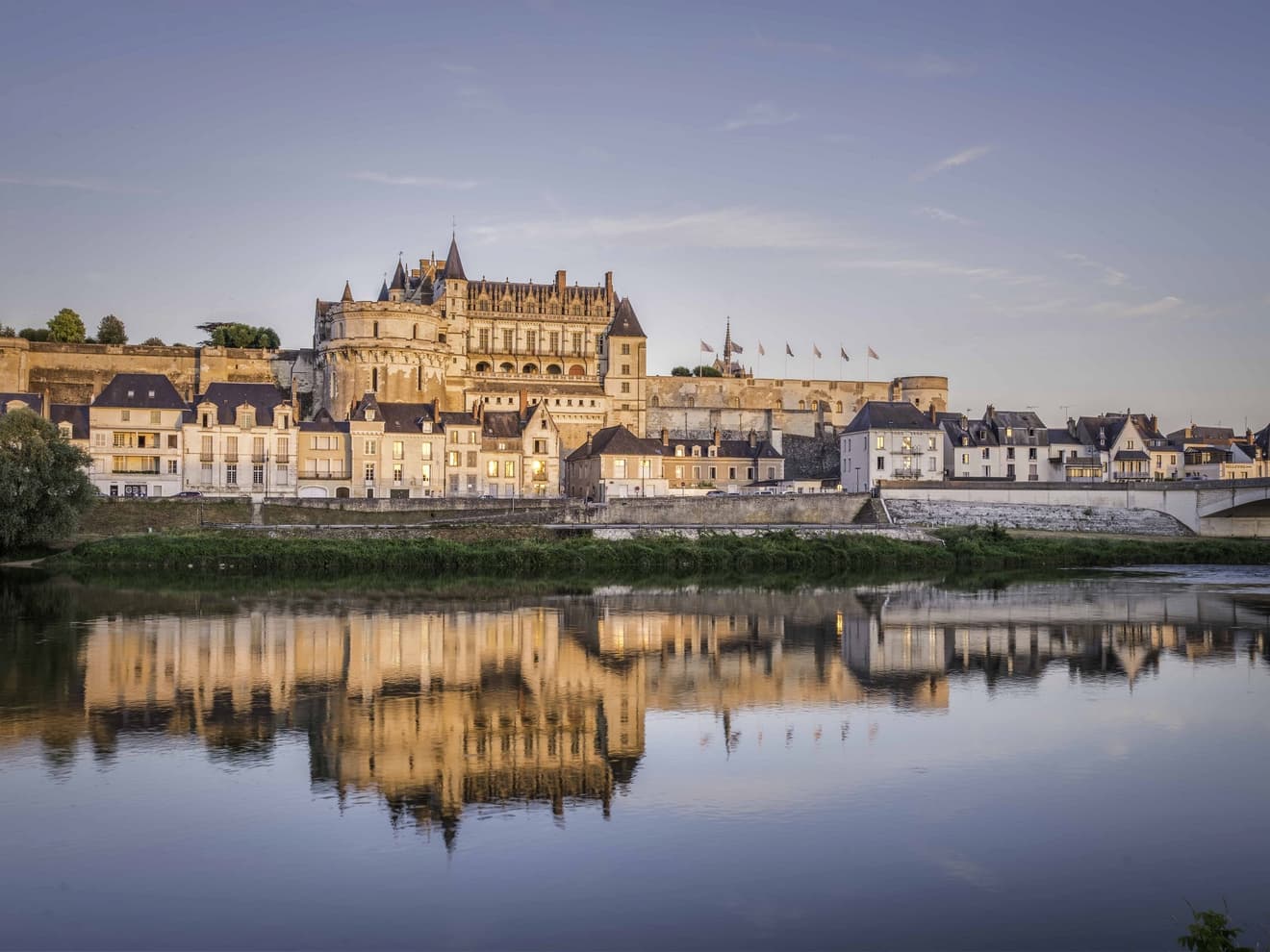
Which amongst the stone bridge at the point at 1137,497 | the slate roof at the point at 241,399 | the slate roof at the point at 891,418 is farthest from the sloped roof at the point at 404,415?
the stone bridge at the point at 1137,497

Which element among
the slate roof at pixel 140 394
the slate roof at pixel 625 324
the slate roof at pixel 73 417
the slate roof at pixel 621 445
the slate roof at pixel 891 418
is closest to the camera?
the slate roof at pixel 73 417

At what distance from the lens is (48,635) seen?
18500 millimetres

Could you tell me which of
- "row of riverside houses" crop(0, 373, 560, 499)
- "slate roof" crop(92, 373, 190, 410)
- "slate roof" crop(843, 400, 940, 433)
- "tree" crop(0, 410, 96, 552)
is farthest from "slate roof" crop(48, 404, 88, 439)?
"slate roof" crop(843, 400, 940, 433)

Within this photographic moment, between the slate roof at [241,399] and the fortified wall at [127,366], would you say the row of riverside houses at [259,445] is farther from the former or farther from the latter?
the fortified wall at [127,366]

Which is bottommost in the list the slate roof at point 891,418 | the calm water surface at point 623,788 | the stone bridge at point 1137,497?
the calm water surface at point 623,788

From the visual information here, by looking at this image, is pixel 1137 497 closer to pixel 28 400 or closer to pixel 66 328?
pixel 28 400

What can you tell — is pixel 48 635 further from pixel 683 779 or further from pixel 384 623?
pixel 683 779

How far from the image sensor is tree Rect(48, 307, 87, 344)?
57.0 meters

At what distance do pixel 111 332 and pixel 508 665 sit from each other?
51.9m

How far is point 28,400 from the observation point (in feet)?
130

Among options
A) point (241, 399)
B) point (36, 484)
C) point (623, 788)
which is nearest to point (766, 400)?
point (241, 399)

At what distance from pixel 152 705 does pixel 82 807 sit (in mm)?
4066

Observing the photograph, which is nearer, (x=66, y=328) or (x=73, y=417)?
(x=73, y=417)

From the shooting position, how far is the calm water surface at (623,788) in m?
7.74
